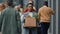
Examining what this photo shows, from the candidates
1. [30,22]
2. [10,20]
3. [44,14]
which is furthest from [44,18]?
[10,20]

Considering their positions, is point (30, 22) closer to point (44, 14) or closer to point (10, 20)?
point (44, 14)

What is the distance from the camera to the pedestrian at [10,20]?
7.68m

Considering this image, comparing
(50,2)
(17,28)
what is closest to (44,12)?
(17,28)

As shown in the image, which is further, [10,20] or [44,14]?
[44,14]

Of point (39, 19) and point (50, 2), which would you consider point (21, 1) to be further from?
point (39, 19)

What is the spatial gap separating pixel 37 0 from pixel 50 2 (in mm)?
1547

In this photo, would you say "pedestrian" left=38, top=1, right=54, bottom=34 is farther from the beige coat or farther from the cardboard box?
the cardboard box

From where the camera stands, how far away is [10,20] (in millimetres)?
7719

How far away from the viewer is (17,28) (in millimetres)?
7793

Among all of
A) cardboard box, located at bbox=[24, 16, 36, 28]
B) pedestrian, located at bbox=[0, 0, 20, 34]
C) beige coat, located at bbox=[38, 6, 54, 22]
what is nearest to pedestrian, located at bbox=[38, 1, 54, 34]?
beige coat, located at bbox=[38, 6, 54, 22]

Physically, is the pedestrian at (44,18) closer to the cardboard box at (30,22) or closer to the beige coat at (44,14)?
the beige coat at (44,14)

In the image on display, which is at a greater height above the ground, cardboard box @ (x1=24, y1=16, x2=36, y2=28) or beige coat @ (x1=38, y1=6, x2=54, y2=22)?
beige coat @ (x1=38, y1=6, x2=54, y2=22)

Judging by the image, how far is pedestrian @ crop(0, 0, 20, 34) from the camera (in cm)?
768

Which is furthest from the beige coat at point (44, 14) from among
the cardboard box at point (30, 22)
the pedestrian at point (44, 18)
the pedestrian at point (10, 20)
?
the pedestrian at point (10, 20)
